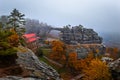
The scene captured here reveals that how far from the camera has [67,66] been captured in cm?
8988

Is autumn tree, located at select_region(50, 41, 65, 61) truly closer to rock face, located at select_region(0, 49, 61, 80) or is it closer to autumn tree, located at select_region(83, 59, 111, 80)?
autumn tree, located at select_region(83, 59, 111, 80)

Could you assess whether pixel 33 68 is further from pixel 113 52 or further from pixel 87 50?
pixel 113 52

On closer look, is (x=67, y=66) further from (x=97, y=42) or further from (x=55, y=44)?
(x=97, y=42)

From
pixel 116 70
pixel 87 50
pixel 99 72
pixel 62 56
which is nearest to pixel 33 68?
pixel 116 70

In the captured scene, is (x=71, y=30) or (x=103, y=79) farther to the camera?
→ (x=71, y=30)

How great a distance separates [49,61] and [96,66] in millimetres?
33932

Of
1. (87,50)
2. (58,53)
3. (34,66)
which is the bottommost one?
(58,53)

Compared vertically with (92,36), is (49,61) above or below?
below

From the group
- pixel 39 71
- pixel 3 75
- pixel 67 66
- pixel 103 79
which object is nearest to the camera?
pixel 3 75

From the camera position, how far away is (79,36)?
130125mm

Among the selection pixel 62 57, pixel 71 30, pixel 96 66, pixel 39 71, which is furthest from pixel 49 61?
pixel 39 71

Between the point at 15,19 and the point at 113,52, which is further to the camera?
the point at 113,52

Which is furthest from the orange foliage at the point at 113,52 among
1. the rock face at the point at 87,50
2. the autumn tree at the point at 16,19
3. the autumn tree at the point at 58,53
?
the autumn tree at the point at 16,19

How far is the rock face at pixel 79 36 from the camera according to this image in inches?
5012
